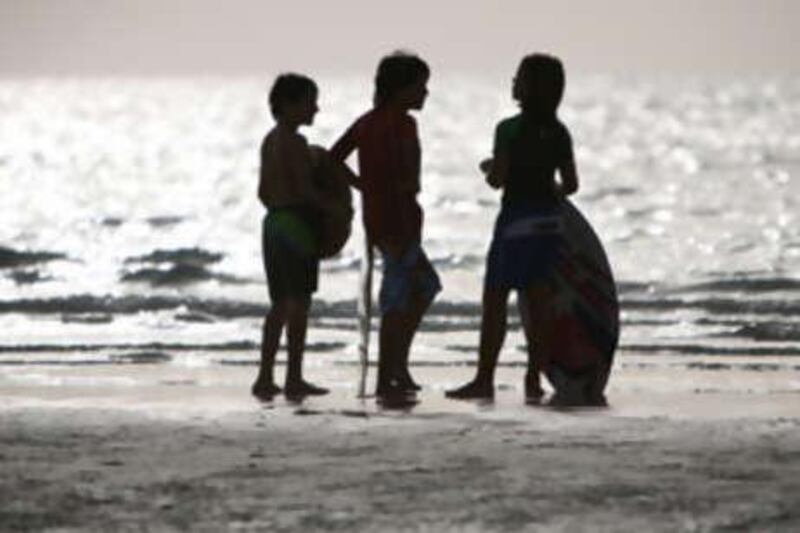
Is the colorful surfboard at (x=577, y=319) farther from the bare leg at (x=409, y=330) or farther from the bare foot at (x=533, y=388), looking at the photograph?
the bare leg at (x=409, y=330)

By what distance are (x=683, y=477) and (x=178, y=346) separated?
9431 millimetres

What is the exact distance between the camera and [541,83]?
12.4 meters

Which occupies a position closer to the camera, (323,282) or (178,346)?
(178,346)

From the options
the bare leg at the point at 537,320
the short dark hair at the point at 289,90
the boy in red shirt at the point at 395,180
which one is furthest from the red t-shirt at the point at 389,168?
the bare leg at the point at 537,320

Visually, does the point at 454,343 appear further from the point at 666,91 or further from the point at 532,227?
the point at 666,91

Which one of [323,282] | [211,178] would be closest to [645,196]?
[211,178]

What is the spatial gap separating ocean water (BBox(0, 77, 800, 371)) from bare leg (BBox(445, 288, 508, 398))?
3.93 meters

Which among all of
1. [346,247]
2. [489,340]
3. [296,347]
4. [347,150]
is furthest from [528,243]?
[346,247]

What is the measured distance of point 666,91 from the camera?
7584 inches

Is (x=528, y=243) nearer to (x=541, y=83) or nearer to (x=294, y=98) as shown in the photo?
(x=541, y=83)

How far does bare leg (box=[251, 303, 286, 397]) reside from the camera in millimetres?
12828

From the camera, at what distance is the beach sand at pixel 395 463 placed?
8484 millimetres

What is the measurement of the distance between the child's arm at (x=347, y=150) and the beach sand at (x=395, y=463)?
1.12 meters

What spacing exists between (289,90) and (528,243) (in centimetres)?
144
